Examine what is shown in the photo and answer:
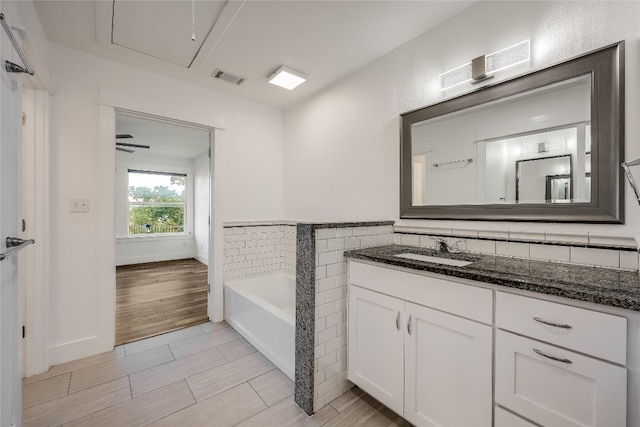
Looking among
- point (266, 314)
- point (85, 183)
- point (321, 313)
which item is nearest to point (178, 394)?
point (266, 314)

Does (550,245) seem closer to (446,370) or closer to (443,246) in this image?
(443,246)

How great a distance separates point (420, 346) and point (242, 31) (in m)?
2.34

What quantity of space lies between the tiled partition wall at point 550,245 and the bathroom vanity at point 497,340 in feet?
0.24

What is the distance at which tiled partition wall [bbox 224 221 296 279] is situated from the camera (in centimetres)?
295

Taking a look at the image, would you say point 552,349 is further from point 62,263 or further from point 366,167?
point 62,263

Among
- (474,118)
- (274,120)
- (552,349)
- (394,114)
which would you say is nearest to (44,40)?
(274,120)

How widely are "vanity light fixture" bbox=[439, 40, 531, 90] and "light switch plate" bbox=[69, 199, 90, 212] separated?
9.51 ft

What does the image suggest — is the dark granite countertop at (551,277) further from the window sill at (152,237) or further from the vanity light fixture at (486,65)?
the window sill at (152,237)

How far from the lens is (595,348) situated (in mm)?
883

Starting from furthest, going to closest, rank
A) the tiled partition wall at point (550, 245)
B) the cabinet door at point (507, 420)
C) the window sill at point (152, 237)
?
the window sill at point (152, 237)
the tiled partition wall at point (550, 245)
the cabinet door at point (507, 420)

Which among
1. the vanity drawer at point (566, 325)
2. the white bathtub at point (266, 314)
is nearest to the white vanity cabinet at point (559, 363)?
the vanity drawer at point (566, 325)

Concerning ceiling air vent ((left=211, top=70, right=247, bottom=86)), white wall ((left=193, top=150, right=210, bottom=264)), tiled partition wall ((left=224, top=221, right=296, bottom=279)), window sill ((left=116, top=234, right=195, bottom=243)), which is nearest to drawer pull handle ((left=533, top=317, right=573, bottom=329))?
tiled partition wall ((left=224, top=221, right=296, bottom=279))

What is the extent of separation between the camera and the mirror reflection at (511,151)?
1351mm

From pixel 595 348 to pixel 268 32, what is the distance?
8.00ft
